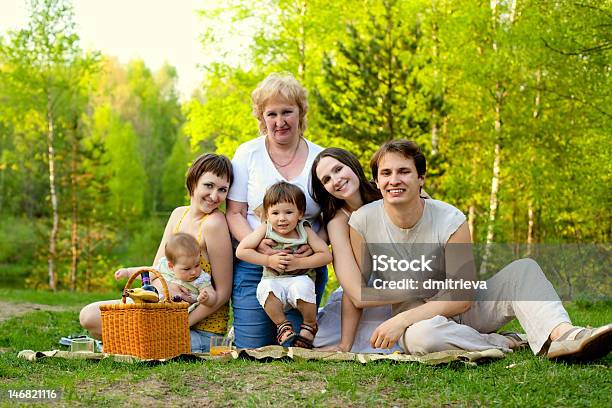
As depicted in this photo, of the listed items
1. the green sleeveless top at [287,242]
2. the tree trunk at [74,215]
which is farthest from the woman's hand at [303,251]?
the tree trunk at [74,215]

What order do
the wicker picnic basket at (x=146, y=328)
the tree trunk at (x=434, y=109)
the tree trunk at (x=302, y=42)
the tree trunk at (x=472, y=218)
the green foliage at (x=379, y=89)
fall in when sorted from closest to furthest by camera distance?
1. the wicker picnic basket at (x=146, y=328)
2. the green foliage at (x=379, y=89)
3. the tree trunk at (x=434, y=109)
4. the tree trunk at (x=302, y=42)
5. the tree trunk at (x=472, y=218)

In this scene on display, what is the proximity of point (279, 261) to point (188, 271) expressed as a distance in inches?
26.0

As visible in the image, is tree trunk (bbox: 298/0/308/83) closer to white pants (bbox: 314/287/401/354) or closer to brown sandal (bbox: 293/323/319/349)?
white pants (bbox: 314/287/401/354)

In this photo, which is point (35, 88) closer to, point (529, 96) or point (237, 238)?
point (529, 96)

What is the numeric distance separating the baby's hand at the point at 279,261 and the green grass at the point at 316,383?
74cm

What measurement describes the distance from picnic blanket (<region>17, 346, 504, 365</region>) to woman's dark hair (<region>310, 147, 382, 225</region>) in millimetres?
1077

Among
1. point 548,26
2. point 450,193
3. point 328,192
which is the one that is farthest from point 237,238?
point 450,193

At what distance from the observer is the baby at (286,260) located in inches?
191

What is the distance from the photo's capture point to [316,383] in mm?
3742

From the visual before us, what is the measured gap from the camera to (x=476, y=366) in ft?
13.6

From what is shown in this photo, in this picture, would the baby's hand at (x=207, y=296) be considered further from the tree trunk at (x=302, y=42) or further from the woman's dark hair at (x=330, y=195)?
the tree trunk at (x=302, y=42)

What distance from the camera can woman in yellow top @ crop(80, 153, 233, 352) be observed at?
5250 mm

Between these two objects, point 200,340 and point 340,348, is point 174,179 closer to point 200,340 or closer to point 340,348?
point 200,340

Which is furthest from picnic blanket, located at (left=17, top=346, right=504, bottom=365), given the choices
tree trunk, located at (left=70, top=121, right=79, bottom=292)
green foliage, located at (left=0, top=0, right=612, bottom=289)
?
tree trunk, located at (left=70, top=121, right=79, bottom=292)
